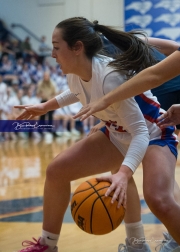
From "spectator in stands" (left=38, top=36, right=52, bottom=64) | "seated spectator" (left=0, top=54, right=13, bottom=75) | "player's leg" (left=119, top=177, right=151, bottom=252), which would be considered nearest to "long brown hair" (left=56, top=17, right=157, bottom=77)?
"player's leg" (left=119, top=177, right=151, bottom=252)

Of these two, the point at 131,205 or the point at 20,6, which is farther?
the point at 20,6

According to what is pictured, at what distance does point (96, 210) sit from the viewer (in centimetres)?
257

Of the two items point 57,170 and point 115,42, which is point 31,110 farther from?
point 115,42

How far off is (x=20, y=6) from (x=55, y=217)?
15302mm

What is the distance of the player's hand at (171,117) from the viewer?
9.49 ft

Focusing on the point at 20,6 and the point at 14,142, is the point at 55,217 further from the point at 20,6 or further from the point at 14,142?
Answer: the point at 20,6

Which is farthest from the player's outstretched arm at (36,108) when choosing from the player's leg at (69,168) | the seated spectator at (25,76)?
the seated spectator at (25,76)

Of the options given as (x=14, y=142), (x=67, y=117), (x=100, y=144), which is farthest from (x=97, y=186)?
(x=67, y=117)

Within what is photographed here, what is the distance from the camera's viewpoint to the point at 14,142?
11742mm

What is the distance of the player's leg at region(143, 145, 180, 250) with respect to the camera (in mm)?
2617

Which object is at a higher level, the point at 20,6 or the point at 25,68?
the point at 20,6

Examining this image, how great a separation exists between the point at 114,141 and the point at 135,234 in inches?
26.9

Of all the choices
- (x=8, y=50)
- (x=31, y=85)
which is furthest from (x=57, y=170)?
(x=8, y=50)

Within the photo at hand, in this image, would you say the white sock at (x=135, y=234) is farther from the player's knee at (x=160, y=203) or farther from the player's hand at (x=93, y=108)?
the player's hand at (x=93, y=108)
